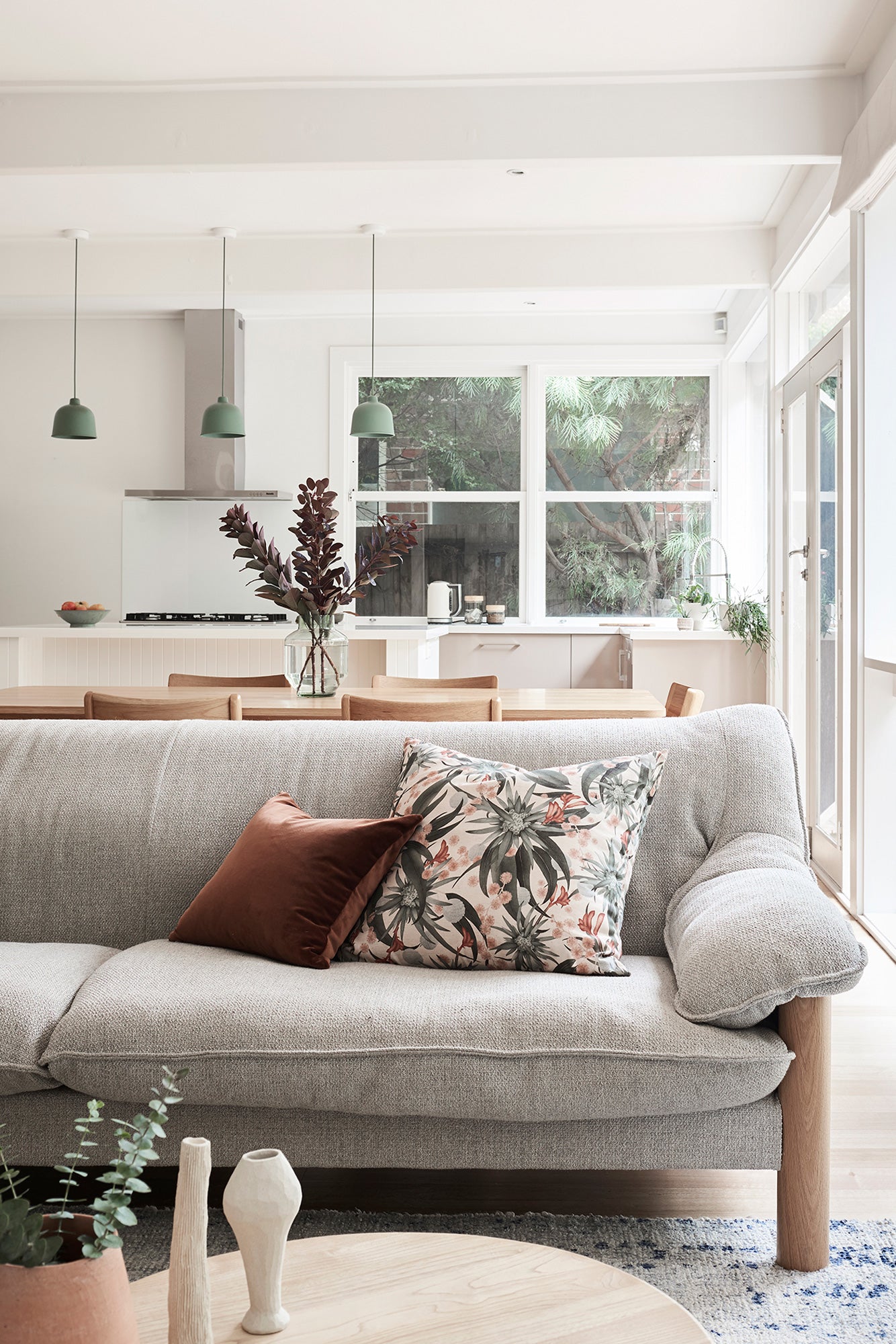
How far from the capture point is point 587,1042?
1.73 m

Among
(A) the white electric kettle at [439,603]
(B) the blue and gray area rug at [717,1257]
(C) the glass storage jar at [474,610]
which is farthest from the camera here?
(C) the glass storage jar at [474,610]

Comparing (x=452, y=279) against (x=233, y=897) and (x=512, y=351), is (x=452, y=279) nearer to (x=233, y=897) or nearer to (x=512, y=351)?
(x=512, y=351)

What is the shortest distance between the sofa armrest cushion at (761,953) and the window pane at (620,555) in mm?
5613

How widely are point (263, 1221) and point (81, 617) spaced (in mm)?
4936

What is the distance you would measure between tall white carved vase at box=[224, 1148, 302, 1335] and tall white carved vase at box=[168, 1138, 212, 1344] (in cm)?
6

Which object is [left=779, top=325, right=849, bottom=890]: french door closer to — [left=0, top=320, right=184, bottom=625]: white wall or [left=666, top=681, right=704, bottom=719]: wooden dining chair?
[left=666, top=681, right=704, bottom=719]: wooden dining chair

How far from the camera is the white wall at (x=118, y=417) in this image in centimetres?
736

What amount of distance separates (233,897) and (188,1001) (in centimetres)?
32

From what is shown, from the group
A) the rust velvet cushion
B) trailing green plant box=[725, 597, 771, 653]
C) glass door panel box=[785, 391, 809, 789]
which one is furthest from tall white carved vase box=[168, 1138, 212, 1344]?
trailing green plant box=[725, 597, 771, 653]

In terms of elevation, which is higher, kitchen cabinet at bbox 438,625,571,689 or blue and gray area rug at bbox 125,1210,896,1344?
kitchen cabinet at bbox 438,625,571,689

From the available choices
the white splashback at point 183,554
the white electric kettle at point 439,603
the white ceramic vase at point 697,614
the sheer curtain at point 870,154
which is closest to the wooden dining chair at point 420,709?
the sheer curtain at point 870,154

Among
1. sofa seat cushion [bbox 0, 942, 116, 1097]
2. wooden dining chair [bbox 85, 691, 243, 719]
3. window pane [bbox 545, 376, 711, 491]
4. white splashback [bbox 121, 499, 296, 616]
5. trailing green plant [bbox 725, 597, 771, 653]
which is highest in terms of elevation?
window pane [bbox 545, 376, 711, 491]

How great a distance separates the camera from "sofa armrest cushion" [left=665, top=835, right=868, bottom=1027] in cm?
169

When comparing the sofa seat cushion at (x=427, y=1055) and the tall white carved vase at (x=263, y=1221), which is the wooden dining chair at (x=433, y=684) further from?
the tall white carved vase at (x=263, y=1221)
